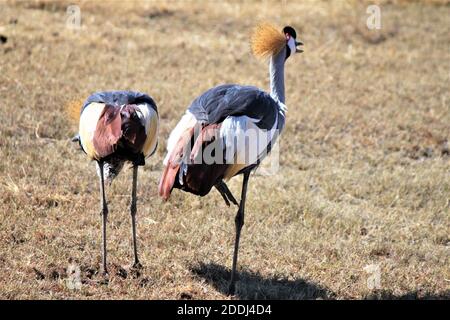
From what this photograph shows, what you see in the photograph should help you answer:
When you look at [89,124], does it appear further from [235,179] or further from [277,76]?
[235,179]

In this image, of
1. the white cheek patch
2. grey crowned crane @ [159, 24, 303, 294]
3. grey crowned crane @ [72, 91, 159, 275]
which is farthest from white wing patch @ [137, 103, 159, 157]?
the white cheek patch

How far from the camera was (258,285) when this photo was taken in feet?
18.5

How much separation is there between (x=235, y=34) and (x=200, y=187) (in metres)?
8.58

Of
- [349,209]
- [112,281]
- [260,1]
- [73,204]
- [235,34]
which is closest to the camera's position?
[112,281]

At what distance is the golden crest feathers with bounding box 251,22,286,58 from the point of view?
6.22 m

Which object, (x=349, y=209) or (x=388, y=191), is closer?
(x=349, y=209)

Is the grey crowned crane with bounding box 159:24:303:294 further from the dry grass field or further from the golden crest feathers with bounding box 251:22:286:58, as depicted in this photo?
the dry grass field

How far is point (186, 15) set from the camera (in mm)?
13758

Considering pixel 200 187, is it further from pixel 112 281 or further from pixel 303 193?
pixel 303 193

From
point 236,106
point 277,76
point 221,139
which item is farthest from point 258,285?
point 277,76

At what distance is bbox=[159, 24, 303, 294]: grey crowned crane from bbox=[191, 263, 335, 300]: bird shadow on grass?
145mm

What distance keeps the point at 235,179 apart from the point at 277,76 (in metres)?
2.07

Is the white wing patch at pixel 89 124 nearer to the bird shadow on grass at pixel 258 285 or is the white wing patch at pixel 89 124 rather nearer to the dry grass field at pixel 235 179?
the dry grass field at pixel 235 179
